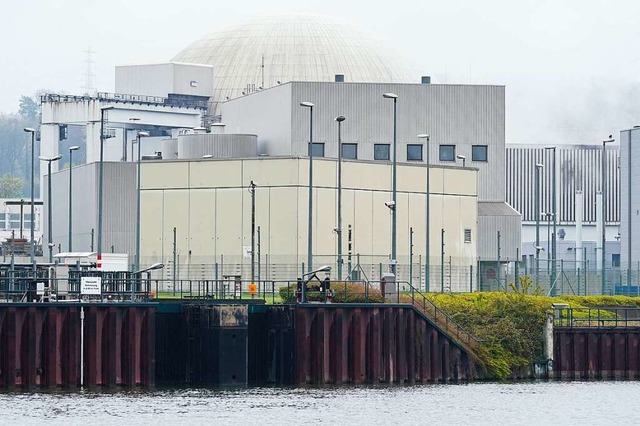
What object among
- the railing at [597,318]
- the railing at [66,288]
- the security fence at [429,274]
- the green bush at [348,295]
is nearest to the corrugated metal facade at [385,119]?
the security fence at [429,274]

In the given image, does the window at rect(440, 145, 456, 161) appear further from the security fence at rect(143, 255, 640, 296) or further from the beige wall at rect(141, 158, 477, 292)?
the security fence at rect(143, 255, 640, 296)

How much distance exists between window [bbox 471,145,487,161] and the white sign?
6875cm

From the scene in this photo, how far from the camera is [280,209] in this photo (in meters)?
120

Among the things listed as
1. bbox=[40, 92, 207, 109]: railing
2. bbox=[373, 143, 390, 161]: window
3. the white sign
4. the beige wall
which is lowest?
the white sign

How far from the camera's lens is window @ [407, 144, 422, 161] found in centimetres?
13800

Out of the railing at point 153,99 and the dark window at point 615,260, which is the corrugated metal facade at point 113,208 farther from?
the dark window at point 615,260

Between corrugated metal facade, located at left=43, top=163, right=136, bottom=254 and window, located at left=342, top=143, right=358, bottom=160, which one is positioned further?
window, located at left=342, top=143, right=358, bottom=160

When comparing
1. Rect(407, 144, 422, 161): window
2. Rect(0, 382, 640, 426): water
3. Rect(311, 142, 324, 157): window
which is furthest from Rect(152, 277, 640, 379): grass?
Rect(407, 144, 422, 161): window

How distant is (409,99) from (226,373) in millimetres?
65798

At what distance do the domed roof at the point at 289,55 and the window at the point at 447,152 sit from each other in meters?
37.0

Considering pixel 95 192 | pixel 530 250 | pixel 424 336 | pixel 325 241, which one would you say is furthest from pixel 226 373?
pixel 530 250

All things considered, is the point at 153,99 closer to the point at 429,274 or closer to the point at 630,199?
the point at 630,199

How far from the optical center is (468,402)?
70875mm

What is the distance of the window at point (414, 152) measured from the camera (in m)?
138
